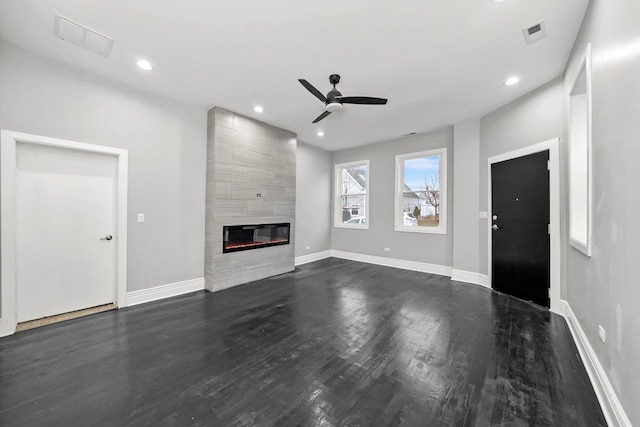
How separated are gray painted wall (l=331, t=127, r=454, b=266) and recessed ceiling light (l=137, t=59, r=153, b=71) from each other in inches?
179

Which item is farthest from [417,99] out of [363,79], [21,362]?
[21,362]

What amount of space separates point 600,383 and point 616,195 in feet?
4.27

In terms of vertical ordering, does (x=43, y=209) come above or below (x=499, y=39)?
below

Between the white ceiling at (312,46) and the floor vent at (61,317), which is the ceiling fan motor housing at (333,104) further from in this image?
the floor vent at (61,317)

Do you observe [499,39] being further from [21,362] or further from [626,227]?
[21,362]

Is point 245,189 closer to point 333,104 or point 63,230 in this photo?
point 333,104

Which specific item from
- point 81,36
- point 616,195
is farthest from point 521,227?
point 81,36

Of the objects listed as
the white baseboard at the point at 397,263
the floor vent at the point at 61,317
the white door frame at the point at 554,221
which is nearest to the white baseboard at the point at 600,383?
the white door frame at the point at 554,221

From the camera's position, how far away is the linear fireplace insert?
13.6 ft

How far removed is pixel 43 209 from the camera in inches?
110

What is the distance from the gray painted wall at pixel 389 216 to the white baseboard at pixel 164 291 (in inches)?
145

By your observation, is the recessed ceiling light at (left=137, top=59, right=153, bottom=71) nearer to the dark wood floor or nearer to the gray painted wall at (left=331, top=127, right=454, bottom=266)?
the dark wood floor

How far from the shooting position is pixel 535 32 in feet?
7.52

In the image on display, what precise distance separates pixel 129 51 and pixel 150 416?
3286mm
